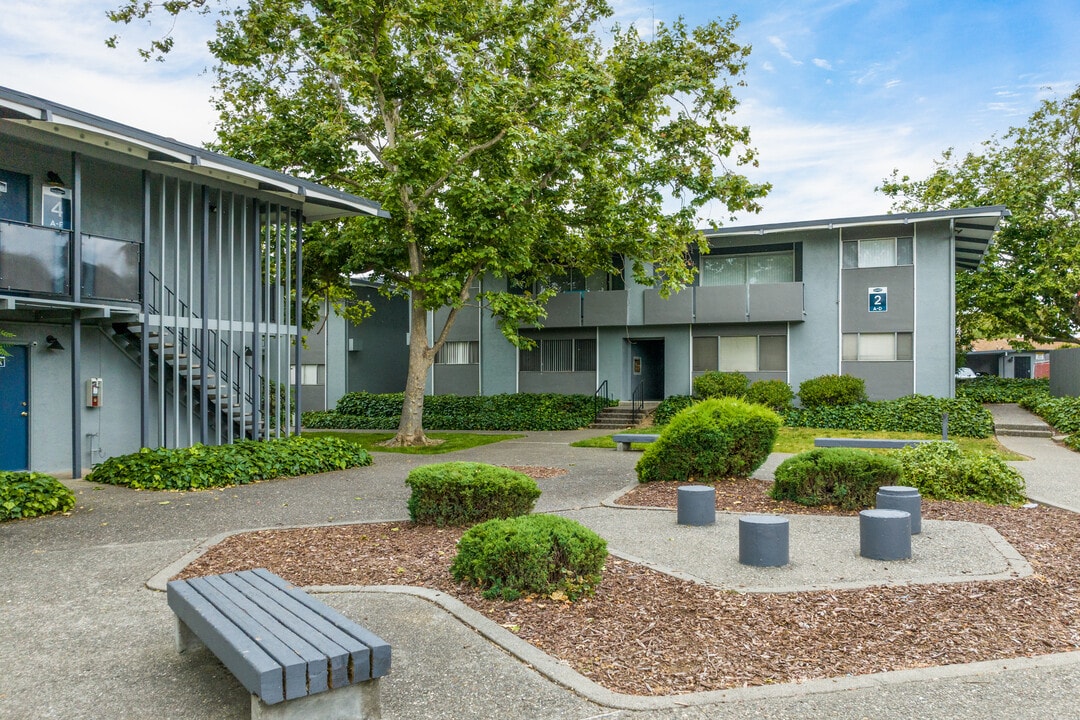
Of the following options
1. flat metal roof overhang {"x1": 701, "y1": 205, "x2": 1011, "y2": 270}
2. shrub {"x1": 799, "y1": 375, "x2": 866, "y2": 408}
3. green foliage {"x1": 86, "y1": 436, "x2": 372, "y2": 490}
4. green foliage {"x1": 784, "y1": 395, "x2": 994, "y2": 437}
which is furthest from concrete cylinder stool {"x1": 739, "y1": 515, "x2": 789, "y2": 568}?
shrub {"x1": 799, "y1": 375, "x2": 866, "y2": 408}

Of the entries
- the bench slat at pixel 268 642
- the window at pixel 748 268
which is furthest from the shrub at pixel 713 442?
the window at pixel 748 268

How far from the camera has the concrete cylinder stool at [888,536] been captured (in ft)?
22.2

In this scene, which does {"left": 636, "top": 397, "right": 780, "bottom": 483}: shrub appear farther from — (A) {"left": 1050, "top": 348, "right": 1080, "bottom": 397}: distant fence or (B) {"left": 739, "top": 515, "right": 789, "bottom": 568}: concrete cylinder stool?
(A) {"left": 1050, "top": 348, "right": 1080, "bottom": 397}: distant fence

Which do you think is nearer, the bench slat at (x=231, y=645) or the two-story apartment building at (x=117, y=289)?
the bench slat at (x=231, y=645)

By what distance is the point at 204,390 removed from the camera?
12742 mm

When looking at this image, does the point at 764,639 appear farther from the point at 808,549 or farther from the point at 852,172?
the point at 852,172

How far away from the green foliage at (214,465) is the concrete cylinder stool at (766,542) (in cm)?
842

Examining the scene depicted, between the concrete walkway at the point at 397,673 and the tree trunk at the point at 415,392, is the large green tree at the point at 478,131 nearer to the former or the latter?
the tree trunk at the point at 415,392

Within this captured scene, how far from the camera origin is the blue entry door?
11.9 m

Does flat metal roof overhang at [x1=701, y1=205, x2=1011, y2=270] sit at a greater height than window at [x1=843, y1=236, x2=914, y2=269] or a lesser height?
greater

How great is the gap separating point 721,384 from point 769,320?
270 cm

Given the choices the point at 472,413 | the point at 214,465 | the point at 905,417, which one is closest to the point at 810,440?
the point at 905,417

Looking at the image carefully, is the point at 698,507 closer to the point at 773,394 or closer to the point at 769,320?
the point at 773,394

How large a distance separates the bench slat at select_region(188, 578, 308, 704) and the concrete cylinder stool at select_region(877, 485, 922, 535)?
21.7 feet
